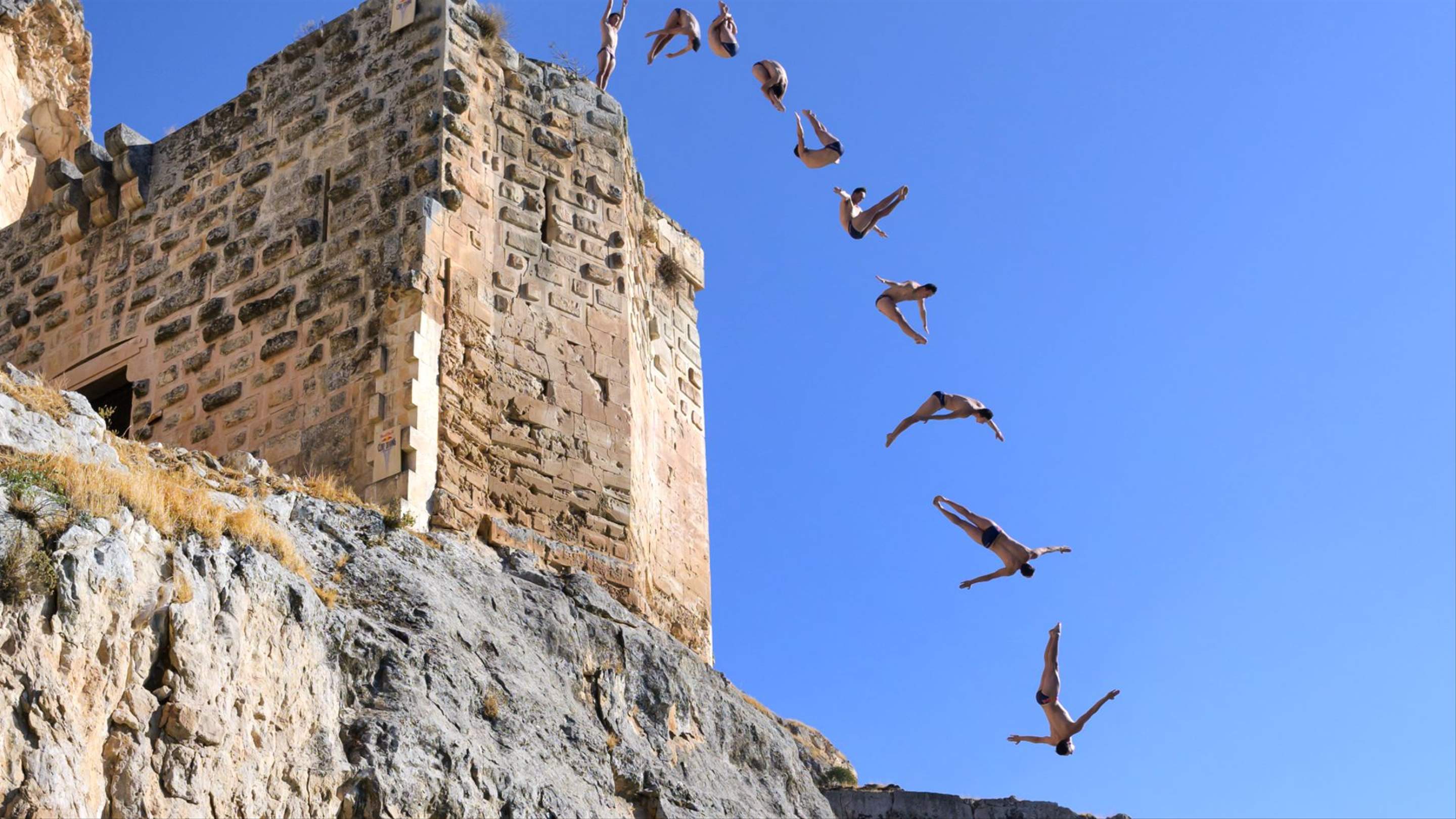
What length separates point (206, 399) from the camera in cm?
1302

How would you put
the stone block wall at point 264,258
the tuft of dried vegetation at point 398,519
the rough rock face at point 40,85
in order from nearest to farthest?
the tuft of dried vegetation at point 398,519 → the stone block wall at point 264,258 → the rough rock face at point 40,85

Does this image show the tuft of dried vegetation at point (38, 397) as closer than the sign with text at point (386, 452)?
Yes

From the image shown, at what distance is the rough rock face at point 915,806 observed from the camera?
1234cm

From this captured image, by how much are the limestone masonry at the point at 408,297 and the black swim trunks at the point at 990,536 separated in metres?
2.12

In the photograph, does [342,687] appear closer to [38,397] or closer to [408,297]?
[38,397]

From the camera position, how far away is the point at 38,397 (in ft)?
31.7

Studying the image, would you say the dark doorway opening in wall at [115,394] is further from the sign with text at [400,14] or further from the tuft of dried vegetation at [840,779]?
A: the tuft of dried vegetation at [840,779]

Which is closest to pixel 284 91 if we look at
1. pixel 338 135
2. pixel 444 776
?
pixel 338 135

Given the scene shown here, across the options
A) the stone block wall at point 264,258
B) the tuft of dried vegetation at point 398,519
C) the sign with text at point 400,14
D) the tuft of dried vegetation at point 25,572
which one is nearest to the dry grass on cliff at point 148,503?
the tuft of dried vegetation at point 25,572

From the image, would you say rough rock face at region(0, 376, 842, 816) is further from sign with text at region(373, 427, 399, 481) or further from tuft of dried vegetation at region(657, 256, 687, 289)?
tuft of dried vegetation at region(657, 256, 687, 289)

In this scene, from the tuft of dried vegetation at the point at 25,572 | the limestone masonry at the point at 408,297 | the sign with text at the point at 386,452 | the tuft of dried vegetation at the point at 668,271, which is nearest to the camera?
the tuft of dried vegetation at the point at 25,572

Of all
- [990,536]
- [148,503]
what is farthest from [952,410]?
[148,503]

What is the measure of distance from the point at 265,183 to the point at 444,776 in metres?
5.85

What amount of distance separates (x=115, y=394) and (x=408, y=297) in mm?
2714
